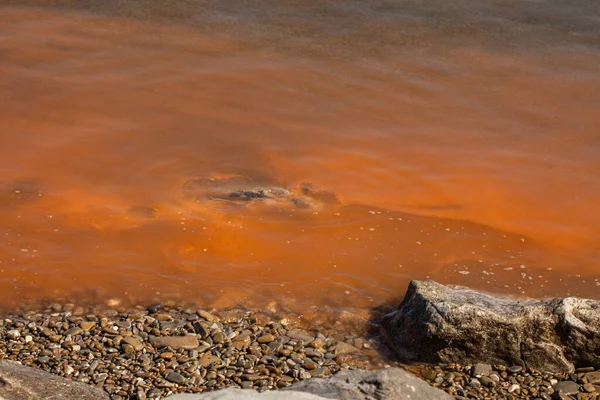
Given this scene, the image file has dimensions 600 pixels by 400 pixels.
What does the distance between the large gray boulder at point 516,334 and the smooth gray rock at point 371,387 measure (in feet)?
2.73

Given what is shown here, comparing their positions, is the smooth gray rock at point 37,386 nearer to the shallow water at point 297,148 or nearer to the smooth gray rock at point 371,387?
the smooth gray rock at point 371,387

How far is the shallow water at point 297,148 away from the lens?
308 inches

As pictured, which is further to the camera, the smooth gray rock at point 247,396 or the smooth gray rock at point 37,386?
the smooth gray rock at point 37,386

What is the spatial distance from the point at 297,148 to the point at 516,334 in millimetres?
4207

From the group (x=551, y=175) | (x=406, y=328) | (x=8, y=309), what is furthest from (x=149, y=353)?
(x=551, y=175)

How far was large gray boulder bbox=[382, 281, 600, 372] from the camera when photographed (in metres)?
6.30

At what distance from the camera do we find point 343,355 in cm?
656

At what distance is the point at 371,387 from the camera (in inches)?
208

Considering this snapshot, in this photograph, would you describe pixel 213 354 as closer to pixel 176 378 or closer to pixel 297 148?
pixel 176 378

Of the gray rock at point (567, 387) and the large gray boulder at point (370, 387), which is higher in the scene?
the large gray boulder at point (370, 387)

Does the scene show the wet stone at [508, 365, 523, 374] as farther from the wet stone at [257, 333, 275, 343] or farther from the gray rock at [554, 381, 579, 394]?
the wet stone at [257, 333, 275, 343]

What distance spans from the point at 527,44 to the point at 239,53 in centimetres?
452

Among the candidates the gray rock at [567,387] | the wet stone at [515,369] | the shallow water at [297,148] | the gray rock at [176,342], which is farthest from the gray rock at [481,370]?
the gray rock at [176,342]

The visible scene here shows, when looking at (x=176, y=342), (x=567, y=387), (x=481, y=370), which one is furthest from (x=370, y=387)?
(x=176, y=342)
